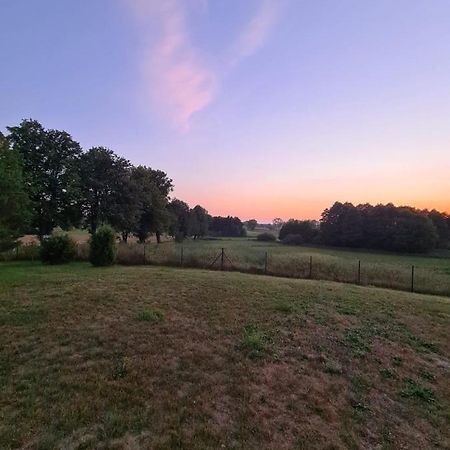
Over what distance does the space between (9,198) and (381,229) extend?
53.3m

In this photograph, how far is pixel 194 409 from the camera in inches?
156

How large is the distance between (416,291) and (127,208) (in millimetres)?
25066

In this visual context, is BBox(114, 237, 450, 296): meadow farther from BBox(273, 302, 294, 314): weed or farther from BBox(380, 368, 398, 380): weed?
BBox(380, 368, 398, 380): weed

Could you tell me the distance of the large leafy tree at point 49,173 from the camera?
26484 millimetres

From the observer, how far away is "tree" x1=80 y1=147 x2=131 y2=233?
30.5 metres

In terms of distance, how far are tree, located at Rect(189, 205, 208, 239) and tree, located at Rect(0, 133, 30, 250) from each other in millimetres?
52561

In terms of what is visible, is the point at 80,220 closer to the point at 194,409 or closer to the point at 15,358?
the point at 15,358

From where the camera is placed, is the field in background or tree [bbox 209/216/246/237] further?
tree [bbox 209/216/246/237]

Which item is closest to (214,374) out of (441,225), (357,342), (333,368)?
(333,368)

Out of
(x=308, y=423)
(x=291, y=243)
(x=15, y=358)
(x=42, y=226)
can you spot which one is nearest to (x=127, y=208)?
(x=42, y=226)

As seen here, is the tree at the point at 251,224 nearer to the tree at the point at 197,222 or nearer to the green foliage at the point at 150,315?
the tree at the point at 197,222

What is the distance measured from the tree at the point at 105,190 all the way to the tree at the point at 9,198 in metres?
11.7

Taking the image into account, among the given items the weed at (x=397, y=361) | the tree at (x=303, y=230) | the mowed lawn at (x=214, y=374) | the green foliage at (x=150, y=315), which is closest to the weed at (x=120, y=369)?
the mowed lawn at (x=214, y=374)

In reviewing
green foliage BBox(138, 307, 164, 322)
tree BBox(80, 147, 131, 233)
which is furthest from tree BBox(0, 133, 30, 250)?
tree BBox(80, 147, 131, 233)
